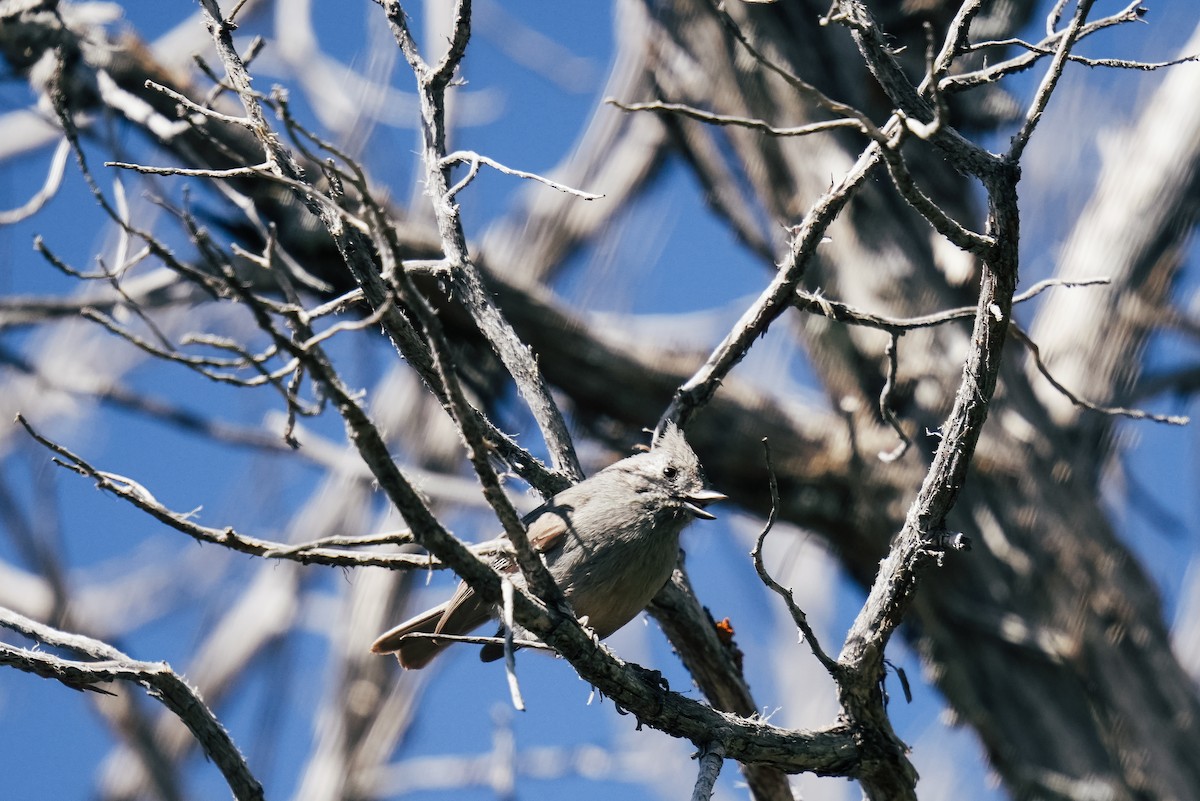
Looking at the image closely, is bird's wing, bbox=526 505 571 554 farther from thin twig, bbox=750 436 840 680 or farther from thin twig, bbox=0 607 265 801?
thin twig, bbox=0 607 265 801

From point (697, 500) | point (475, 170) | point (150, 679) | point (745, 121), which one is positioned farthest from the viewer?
point (697, 500)

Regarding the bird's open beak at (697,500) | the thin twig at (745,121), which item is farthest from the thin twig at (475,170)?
the bird's open beak at (697,500)

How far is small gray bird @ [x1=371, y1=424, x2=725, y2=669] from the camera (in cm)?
360

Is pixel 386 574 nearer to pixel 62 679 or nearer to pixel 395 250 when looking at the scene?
pixel 62 679

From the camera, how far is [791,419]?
279 inches

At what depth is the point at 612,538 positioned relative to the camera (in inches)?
145

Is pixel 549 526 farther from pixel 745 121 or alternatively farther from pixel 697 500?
pixel 745 121

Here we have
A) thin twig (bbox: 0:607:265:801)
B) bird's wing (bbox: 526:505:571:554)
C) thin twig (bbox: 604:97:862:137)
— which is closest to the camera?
thin twig (bbox: 604:97:862:137)

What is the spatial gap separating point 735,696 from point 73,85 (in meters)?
4.26

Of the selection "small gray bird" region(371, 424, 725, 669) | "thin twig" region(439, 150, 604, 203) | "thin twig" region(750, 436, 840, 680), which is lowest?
"thin twig" region(750, 436, 840, 680)

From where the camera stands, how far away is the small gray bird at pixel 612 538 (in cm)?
360

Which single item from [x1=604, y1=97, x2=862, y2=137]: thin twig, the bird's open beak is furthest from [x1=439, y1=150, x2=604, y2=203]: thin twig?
the bird's open beak

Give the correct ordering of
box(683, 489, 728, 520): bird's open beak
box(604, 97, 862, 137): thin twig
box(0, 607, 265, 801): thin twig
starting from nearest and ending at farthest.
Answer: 1. box(604, 97, 862, 137): thin twig
2. box(0, 607, 265, 801): thin twig
3. box(683, 489, 728, 520): bird's open beak

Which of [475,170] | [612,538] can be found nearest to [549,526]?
[612,538]
